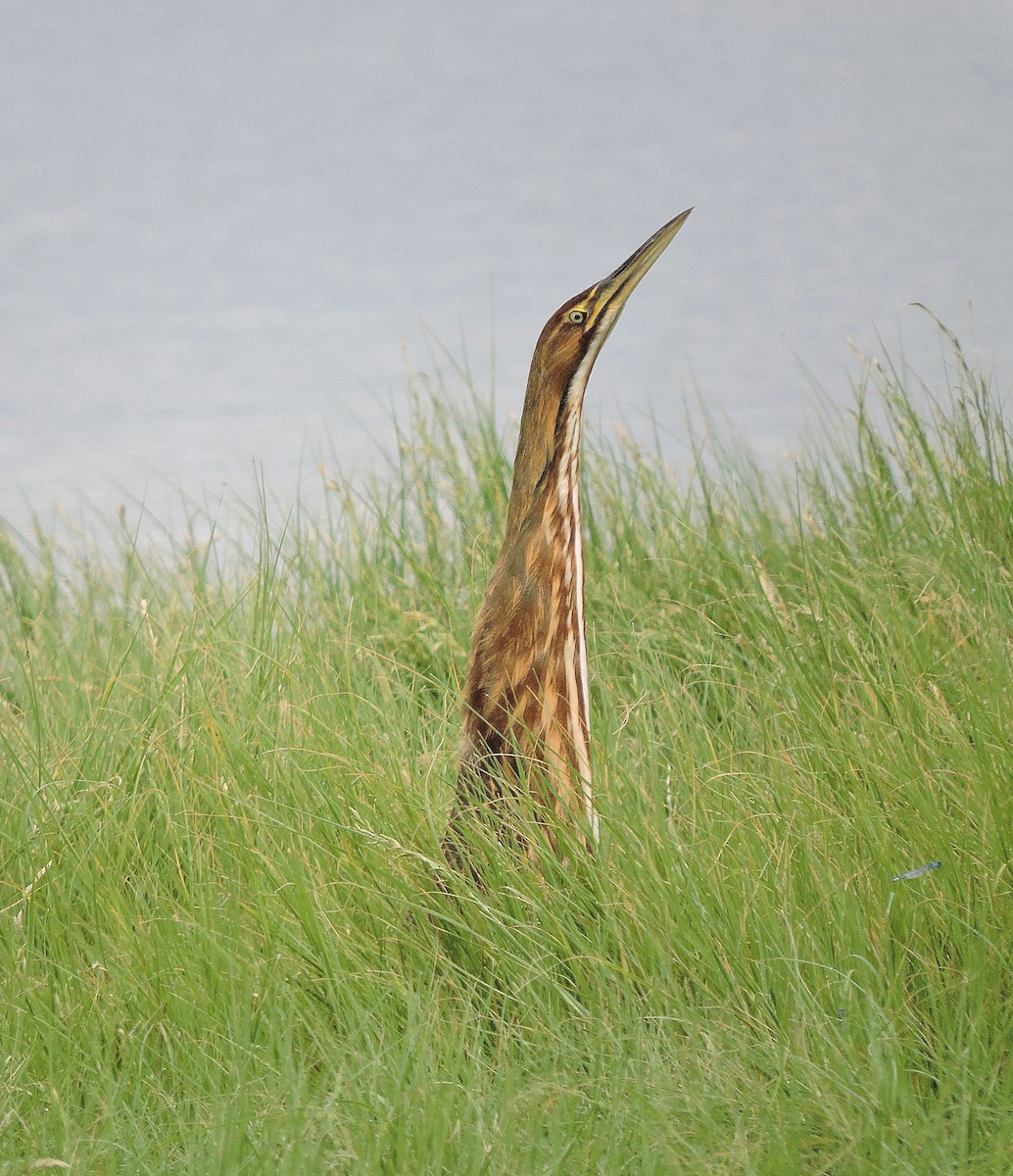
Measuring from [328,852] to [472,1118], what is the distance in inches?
28.6

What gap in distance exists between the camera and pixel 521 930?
7.34 ft

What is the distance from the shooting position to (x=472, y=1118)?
1.86 metres

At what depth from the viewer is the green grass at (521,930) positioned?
1.80 metres

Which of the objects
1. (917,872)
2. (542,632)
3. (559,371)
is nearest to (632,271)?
(559,371)

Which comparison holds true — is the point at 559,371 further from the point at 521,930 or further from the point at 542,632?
the point at 521,930

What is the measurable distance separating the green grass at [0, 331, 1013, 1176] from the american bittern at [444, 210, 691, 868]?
97 millimetres

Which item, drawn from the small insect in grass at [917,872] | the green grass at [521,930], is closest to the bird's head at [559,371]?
the green grass at [521,930]

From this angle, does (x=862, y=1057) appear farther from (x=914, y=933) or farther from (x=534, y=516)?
(x=534, y=516)

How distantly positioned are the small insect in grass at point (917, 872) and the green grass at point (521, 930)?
0.02 m

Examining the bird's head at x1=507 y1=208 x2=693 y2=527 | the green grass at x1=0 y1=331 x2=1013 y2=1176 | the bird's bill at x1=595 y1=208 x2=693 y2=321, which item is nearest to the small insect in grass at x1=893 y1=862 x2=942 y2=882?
the green grass at x1=0 y1=331 x2=1013 y2=1176

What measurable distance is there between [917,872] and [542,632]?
2.55 ft

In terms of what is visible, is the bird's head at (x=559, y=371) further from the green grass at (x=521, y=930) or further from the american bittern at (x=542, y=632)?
the green grass at (x=521, y=930)

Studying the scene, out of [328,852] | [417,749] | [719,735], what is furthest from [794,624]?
[328,852]

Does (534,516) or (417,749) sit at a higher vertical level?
(534,516)
